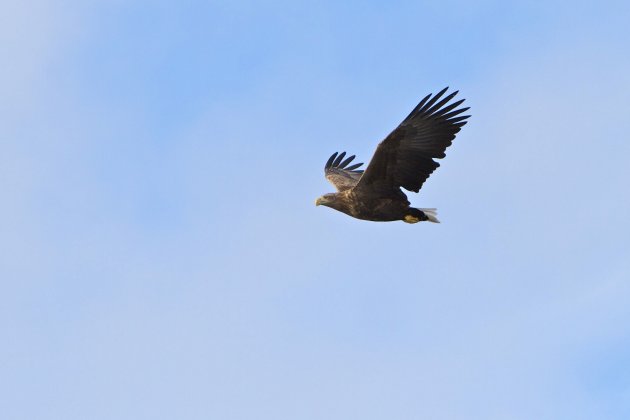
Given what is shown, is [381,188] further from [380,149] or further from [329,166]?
[329,166]

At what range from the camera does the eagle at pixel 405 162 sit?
968 inches

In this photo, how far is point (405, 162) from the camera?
24812 millimetres

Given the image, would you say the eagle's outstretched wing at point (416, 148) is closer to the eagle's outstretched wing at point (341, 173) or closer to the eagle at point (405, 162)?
the eagle at point (405, 162)

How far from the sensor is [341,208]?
2578cm

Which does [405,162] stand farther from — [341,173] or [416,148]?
[341,173]

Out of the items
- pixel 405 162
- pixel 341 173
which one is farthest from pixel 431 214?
pixel 341 173

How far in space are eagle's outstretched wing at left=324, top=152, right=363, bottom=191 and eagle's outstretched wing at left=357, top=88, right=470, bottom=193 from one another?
7.69 ft

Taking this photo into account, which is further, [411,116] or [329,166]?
[329,166]

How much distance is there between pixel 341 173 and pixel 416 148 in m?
4.60

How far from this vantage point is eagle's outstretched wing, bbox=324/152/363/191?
2778 centimetres

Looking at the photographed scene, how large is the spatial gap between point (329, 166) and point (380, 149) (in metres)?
5.38

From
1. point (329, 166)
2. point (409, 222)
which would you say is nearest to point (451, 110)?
point (409, 222)

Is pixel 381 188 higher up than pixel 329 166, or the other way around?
pixel 329 166

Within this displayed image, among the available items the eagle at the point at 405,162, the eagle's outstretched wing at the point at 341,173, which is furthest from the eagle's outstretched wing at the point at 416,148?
the eagle's outstretched wing at the point at 341,173
